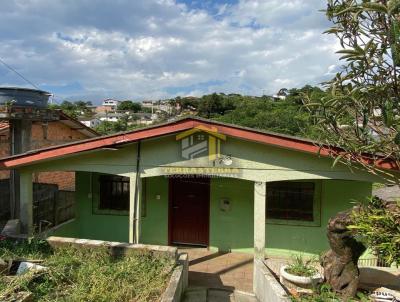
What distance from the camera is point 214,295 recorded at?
7.50 meters

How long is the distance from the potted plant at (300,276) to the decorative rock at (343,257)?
29 centimetres

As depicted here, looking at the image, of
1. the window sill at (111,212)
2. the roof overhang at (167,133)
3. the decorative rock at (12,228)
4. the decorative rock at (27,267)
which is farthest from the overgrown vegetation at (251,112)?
the decorative rock at (27,267)

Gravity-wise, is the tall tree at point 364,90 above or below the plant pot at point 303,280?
above

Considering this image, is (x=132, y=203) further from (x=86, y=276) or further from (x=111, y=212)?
(x=86, y=276)

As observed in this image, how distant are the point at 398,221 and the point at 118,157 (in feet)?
19.7

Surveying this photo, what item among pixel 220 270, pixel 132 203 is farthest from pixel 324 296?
pixel 132 203

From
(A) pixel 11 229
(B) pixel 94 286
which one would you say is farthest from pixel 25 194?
(B) pixel 94 286

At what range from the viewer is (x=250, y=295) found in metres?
7.57

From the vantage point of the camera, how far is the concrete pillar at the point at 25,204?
9.30m

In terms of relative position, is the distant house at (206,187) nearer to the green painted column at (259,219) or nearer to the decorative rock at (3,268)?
the green painted column at (259,219)

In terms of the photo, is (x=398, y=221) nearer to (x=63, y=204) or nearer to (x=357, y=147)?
(x=357, y=147)

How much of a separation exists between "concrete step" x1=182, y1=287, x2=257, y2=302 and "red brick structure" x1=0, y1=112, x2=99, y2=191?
30.4 feet

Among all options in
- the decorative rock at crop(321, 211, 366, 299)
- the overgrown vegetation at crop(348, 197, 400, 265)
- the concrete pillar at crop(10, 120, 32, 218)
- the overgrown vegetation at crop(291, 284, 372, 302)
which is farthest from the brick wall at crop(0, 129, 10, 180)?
the overgrown vegetation at crop(348, 197, 400, 265)

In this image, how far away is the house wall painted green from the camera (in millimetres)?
9664
